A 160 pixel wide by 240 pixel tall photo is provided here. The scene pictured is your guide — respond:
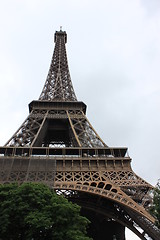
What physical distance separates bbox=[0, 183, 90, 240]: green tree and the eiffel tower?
14.5 feet

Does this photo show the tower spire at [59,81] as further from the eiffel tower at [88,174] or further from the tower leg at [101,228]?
the tower leg at [101,228]

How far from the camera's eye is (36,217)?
1178 centimetres

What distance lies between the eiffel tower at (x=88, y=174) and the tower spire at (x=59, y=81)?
15.0 ft

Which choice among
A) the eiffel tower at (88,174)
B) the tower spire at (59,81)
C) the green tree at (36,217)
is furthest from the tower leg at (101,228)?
the tower spire at (59,81)

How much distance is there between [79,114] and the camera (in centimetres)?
2852

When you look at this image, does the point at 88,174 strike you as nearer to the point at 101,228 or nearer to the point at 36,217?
the point at 36,217

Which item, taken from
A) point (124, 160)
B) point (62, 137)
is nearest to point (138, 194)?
point (124, 160)

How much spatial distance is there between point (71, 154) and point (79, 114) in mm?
7374

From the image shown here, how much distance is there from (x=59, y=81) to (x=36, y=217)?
82.6 feet

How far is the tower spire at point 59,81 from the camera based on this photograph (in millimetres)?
31892

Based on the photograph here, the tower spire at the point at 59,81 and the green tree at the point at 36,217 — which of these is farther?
the tower spire at the point at 59,81

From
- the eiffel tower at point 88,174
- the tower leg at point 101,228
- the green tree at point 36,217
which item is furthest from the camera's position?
the tower leg at point 101,228

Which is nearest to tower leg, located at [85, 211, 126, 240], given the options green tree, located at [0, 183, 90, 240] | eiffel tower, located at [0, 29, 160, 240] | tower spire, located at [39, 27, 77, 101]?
eiffel tower, located at [0, 29, 160, 240]

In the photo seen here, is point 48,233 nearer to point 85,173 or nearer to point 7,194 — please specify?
point 7,194
